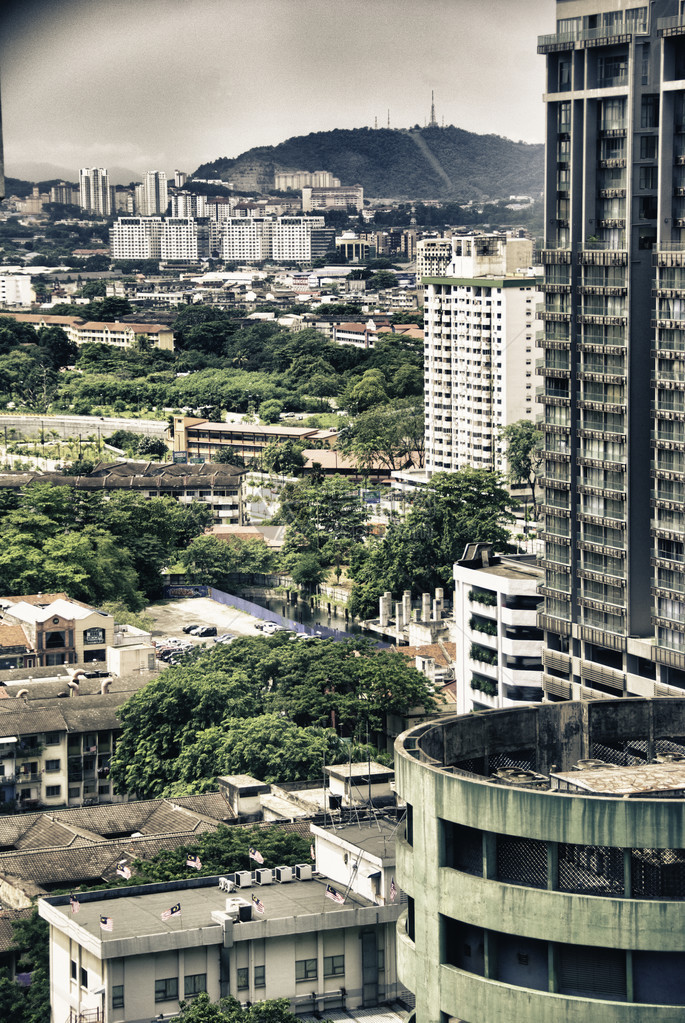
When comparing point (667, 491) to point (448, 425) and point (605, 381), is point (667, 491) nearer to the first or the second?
point (605, 381)

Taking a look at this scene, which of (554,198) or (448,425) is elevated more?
(554,198)

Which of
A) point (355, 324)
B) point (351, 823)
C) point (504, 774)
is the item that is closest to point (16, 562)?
point (351, 823)

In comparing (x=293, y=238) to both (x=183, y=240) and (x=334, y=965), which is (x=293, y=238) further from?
(x=334, y=965)

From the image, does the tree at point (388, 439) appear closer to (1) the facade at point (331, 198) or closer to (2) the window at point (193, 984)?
(2) the window at point (193, 984)

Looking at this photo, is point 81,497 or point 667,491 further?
point 81,497

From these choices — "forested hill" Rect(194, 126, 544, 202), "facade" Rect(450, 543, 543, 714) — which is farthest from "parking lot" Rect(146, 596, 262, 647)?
"forested hill" Rect(194, 126, 544, 202)

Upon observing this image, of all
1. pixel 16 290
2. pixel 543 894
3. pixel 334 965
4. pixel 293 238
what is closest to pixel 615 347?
pixel 334 965

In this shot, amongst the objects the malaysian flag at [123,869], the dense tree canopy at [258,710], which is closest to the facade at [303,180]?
the dense tree canopy at [258,710]
